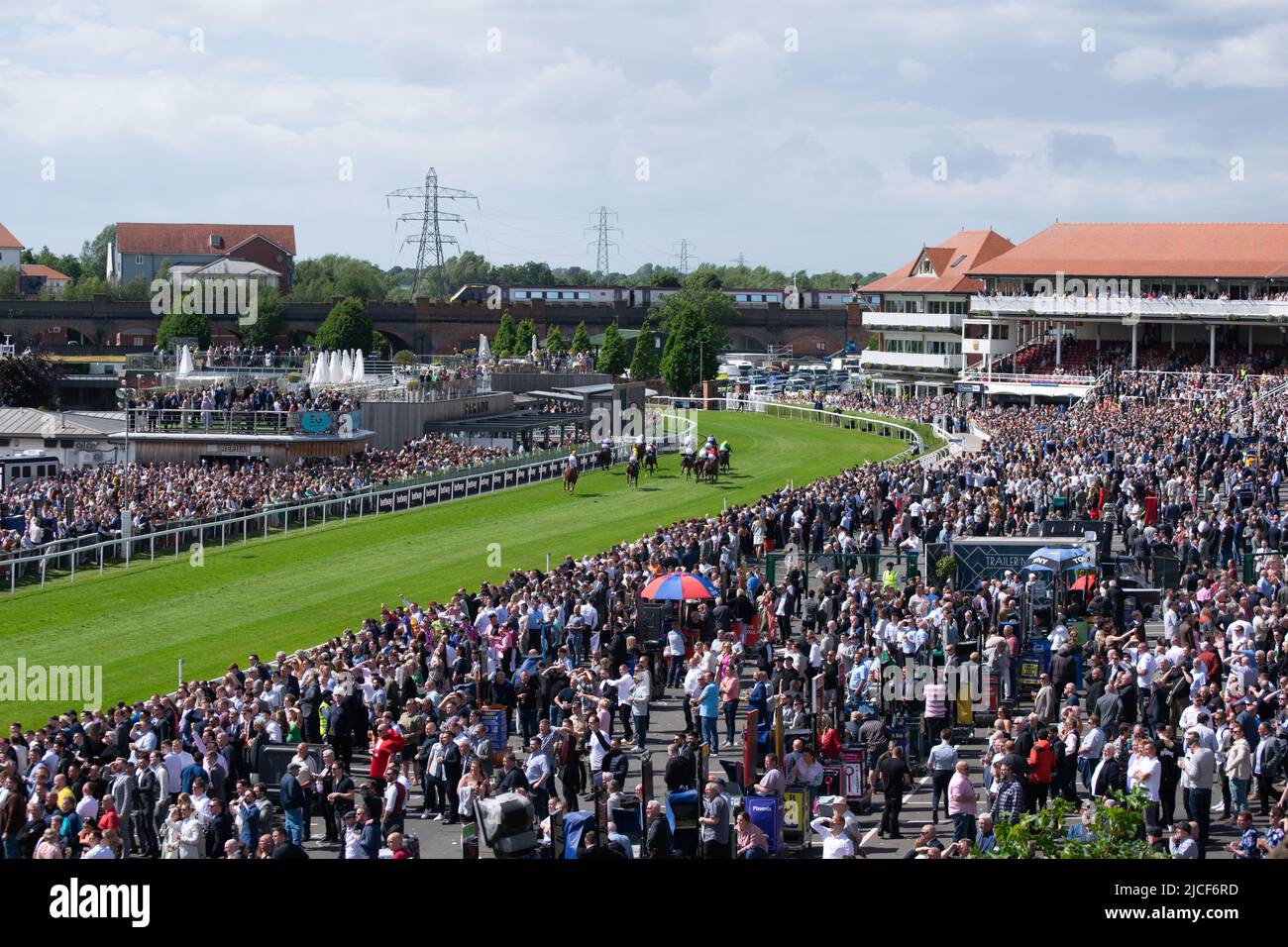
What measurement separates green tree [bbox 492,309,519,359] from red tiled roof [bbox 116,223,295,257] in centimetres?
3818

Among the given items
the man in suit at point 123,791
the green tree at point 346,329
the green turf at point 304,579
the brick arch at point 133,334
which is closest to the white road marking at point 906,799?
the man in suit at point 123,791

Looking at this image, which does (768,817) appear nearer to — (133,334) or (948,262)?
(948,262)

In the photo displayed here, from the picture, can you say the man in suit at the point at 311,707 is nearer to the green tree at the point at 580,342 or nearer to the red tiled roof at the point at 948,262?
the red tiled roof at the point at 948,262

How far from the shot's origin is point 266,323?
98.5 meters

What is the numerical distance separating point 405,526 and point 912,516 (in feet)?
42.3

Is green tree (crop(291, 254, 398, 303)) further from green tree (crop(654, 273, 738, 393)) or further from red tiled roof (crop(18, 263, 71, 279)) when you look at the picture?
green tree (crop(654, 273, 738, 393))

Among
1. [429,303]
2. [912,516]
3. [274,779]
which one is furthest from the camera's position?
[429,303]

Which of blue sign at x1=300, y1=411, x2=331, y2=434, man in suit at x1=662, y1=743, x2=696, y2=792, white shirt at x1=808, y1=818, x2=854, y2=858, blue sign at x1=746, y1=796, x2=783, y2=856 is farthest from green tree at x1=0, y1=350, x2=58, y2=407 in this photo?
white shirt at x1=808, y1=818, x2=854, y2=858

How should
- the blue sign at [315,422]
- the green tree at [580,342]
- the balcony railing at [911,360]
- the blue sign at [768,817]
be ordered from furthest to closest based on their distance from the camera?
the green tree at [580,342] < the balcony railing at [911,360] < the blue sign at [315,422] < the blue sign at [768,817]

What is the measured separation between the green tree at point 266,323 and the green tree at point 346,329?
5160 millimetres

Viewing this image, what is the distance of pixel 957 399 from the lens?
205ft

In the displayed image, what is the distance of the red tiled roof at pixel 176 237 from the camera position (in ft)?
403
